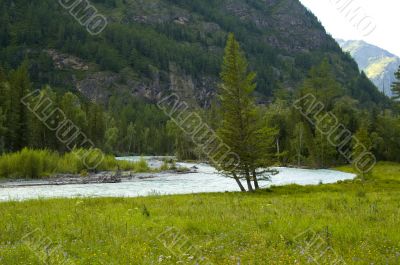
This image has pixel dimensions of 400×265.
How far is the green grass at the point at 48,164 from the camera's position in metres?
53.8

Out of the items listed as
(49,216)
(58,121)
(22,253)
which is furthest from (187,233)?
(58,121)

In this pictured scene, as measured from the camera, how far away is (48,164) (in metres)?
58.1

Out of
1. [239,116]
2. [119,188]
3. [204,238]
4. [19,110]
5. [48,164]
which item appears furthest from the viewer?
[19,110]

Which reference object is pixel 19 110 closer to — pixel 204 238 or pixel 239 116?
pixel 239 116

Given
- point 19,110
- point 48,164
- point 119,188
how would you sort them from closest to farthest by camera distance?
point 119,188 < point 48,164 < point 19,110

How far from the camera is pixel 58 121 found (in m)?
79.2

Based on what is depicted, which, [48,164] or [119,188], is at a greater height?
[119,188]

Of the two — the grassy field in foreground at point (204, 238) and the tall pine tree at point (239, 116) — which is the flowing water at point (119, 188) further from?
the grassy field in foreground at point (204, 238)

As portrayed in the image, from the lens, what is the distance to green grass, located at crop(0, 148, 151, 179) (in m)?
53.8

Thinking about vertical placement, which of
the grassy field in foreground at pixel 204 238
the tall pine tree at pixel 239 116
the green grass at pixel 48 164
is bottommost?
→ the green grass at pixel 48 164

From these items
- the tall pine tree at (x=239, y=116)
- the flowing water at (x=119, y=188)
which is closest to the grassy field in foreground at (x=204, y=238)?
the flowing water at (x=119, y=188)

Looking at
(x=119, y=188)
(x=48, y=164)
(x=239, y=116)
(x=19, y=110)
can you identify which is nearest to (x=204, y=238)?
(x=239, y=116)

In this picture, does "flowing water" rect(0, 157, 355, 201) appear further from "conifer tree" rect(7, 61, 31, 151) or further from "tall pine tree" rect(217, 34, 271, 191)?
"conifer tree" rect(7, 61, 31, 151)

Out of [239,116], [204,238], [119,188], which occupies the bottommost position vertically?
[119,188]
